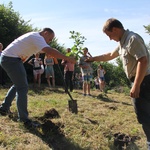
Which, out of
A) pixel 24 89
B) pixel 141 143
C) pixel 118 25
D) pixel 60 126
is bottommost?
pixel 141 143

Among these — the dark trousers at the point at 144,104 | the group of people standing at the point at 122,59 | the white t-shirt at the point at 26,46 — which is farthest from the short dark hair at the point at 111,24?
the white t-shirt at the point at 26,46

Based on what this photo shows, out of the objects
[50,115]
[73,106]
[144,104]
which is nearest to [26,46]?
[50,115]

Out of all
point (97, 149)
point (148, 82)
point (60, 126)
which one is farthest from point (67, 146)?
point (148, 82)

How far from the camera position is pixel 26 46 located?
4.56 metres

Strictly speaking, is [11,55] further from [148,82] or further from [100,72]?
[100,72]

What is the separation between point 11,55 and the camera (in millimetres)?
4609

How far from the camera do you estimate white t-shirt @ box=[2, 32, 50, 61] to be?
4410 millimetres

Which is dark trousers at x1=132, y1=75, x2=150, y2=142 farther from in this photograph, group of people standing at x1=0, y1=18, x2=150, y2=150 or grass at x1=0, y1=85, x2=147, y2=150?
grass at x1=0, y1=85, x2=147, y2=150

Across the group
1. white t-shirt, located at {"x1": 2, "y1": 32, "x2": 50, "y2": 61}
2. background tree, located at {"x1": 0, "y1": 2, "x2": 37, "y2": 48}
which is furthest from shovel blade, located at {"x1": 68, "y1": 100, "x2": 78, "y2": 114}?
background tree, located at {"x1": 0, "y1": 2, "x2": 37, "y2": 48}

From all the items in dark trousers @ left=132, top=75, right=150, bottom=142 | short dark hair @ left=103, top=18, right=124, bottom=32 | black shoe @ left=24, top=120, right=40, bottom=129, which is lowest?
black shoe @ left=24, top=120, right=40, bottom=129

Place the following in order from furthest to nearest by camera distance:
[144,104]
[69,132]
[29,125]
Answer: [69,132], [29,125], [144,104]

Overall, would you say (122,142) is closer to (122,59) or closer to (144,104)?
(144,104)

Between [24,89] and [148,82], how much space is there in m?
2.06

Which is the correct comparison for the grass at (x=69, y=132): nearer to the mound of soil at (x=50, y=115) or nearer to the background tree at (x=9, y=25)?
the mound of soil at (x=50, y=115)
